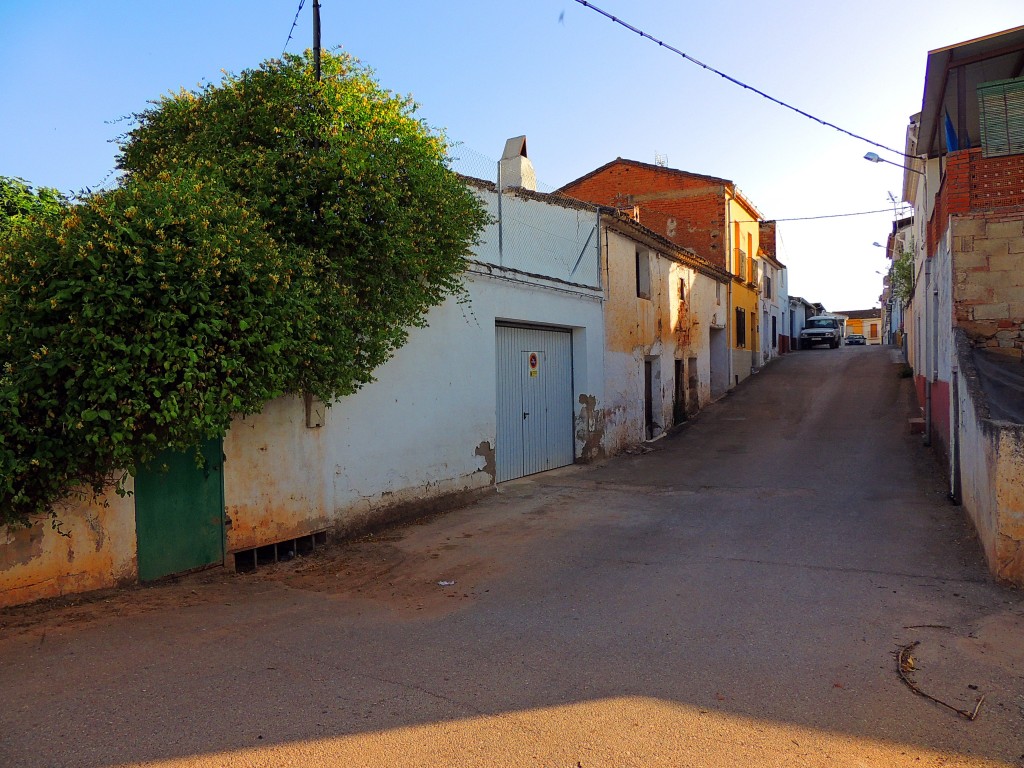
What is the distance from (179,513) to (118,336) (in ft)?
6.24

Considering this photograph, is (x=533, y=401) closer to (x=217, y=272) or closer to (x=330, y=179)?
(x=330, y=179)

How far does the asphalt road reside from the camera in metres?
3.40

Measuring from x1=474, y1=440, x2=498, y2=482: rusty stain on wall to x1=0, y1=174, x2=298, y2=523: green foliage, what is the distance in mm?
4872

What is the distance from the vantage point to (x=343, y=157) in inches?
272

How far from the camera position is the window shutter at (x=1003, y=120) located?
8867 mm

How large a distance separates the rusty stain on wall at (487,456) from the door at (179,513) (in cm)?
425

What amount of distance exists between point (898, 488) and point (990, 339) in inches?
102

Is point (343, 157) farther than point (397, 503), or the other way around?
point (397, 503)

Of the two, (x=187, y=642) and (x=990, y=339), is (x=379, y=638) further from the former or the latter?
(x=990, y=339)

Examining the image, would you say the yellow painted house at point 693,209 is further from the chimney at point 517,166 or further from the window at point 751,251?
the chimney at point 517,166

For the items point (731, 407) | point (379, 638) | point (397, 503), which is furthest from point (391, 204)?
point (731, 407)

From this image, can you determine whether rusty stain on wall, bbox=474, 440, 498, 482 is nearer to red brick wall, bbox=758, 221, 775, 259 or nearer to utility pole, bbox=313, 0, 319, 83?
utility pole, bbox=313, 0, 319, 83

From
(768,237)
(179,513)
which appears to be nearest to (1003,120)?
(179,513)

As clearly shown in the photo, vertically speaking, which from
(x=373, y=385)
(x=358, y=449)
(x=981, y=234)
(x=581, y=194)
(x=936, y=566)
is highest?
(x=581, y=194)
